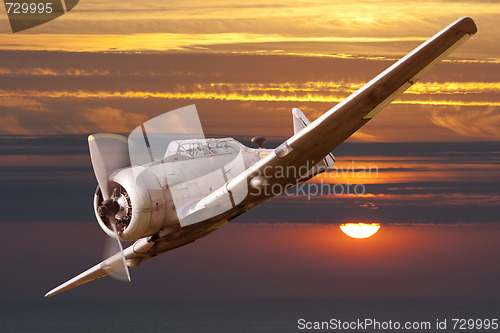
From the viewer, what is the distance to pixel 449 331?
160 m

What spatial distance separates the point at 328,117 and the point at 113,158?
7832mm

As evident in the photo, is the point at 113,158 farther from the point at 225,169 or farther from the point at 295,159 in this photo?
the point at 295,159

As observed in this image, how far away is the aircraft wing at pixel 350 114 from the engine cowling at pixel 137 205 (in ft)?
7.38

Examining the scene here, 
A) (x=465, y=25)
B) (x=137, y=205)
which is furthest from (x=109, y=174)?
(x=465, y=25)

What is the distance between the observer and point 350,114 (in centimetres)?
2308

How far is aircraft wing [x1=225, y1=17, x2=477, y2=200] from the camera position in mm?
22125

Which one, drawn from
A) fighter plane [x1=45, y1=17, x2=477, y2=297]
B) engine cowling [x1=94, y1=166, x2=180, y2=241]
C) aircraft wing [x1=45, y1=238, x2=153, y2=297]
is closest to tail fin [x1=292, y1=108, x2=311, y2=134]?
fighter plane [x1=45, y1=17, x2=477, y2=297]

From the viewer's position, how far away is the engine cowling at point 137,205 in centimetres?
2534

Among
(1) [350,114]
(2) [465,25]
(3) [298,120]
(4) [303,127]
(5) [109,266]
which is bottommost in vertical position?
(5) [109,266]

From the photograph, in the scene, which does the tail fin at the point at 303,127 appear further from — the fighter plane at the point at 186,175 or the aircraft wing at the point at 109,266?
the aircraft wing at the point at 109,266

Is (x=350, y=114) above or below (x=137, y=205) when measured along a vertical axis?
above

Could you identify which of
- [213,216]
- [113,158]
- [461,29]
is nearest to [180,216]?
[213,216]

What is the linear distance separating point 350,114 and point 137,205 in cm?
746

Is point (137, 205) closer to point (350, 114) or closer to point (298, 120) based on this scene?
point (350, 114)
